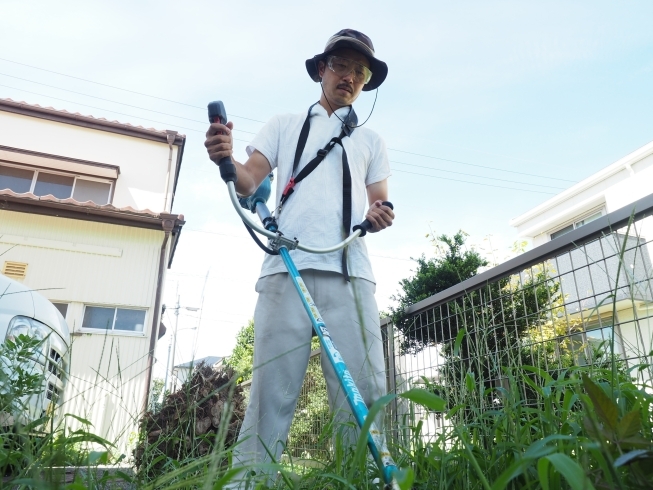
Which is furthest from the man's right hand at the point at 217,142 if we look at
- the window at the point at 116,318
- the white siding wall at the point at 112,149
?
the white siding wall at the point at 112,149

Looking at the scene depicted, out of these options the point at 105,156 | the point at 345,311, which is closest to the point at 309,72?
the point at 345,311

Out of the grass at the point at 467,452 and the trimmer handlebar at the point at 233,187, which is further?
the trimmer handlebar at the point at 233,187

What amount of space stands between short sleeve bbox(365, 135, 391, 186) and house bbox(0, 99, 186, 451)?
666 cm

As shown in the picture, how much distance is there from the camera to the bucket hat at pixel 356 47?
85.7 inches

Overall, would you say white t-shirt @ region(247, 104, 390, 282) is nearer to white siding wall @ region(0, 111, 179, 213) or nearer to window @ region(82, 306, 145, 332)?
window @ region(82, 306, 145, 332)

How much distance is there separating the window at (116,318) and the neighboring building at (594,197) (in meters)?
8.79

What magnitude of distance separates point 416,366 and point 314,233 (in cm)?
131

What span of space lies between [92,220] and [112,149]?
7.80 ft

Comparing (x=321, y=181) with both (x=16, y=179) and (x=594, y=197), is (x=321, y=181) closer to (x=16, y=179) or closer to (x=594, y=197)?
(x=16, y=179)

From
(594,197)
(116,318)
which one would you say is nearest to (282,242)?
(116,318)

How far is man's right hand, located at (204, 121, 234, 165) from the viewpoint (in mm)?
1764

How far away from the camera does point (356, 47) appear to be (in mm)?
2184

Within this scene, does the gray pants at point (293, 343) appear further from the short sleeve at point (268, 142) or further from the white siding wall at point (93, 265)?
the white siding wall at point (93, 265)

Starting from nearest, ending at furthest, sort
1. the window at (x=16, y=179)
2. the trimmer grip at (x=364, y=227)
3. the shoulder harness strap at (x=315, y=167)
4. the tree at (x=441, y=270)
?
the trimmer grip at (x=364, y=227)
the shoulder harness strap at (x=315, y=167)
the tree at (x=441, y=270)
the window at (x=16, y=179)
